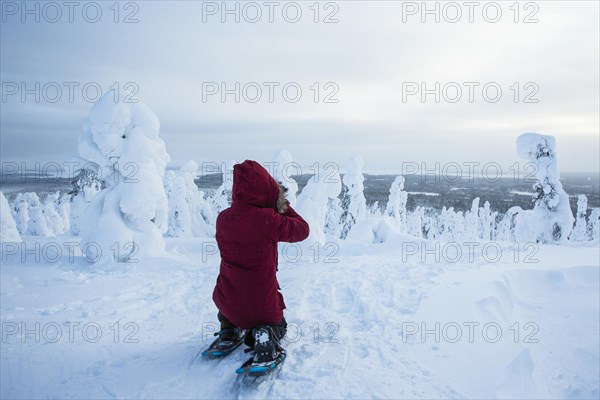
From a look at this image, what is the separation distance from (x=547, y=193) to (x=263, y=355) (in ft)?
76.4

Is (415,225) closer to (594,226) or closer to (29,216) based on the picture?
(594,226)

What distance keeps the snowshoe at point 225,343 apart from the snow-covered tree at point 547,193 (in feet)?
71.2

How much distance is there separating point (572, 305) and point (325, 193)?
1485 cm

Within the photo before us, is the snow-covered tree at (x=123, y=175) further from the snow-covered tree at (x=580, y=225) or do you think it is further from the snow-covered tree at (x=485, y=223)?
the snow-covered tree at (x=485, y=223)

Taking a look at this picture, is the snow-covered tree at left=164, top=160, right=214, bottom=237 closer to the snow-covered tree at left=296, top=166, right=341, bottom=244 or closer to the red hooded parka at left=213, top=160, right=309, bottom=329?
the snow-covered tree at left=296, top=166, right=341, bottom=244

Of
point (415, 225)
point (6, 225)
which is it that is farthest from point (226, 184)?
point (415, 225)

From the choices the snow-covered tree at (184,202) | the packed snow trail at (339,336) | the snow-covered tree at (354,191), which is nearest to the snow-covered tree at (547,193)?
the snow-covered tree at (354,191)

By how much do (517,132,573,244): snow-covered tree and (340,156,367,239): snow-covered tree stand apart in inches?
463

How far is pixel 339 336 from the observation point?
161 inches

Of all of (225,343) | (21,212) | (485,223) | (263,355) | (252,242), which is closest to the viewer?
(263,355)

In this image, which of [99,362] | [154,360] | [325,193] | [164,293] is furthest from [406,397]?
[325,193]

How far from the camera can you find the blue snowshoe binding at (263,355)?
121 inches

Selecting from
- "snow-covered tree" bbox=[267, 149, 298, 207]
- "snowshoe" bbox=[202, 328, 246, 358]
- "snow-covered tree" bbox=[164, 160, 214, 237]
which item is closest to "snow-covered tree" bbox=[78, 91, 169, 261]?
"snowshoe" bbox=[202, 328, 246, 358]

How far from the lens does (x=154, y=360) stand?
145 inches
